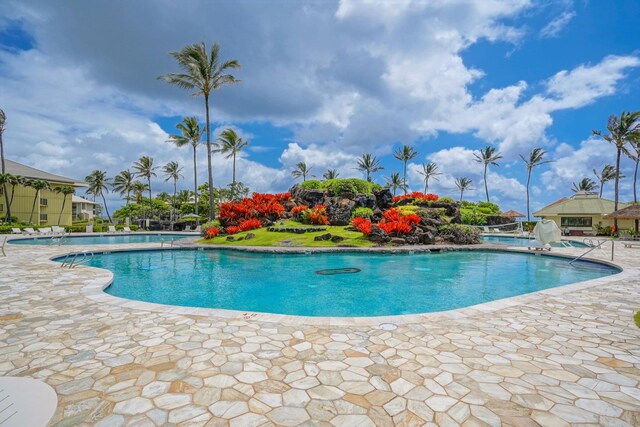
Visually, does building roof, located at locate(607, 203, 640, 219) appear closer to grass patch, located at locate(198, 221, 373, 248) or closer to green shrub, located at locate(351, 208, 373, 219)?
green shrub, located at locate(351, 208, 373, 219)

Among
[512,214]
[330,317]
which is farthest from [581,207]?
[330,317]

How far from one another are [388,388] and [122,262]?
14.7 m

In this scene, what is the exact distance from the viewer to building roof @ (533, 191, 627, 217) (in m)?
34.2

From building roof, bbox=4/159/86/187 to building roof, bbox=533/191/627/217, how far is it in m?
57.8

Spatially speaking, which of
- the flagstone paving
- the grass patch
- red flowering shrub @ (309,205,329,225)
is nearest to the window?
the grass patch

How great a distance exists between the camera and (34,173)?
36.2m

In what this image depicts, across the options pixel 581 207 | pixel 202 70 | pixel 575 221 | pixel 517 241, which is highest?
pixel 202 70

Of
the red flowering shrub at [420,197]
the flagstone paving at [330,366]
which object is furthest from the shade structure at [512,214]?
the flagstone paving at [330,366]

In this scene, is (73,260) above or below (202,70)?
below

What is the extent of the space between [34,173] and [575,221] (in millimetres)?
63324

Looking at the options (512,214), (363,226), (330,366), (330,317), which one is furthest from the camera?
(512,214)

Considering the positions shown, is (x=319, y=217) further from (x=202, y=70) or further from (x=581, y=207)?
(x=581, y=207)

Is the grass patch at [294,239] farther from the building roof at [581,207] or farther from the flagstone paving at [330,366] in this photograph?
the building roof at [581,207]

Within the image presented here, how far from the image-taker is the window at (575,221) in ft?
114
